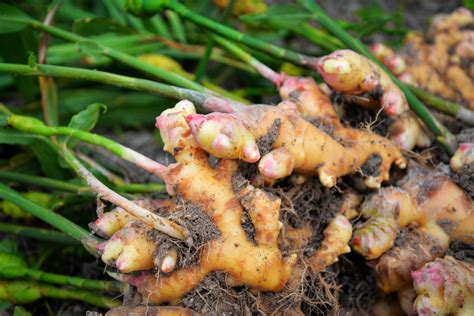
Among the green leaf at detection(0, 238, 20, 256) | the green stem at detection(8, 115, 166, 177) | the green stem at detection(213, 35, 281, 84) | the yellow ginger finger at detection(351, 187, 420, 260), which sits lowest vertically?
the green leaf at detection(0, 238, 20, 256)

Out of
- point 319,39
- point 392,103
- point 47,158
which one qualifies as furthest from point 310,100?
point 47,158

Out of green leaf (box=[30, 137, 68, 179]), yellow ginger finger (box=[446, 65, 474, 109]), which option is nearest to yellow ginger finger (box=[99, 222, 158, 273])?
green leaf (box=[30, 137, 68, 179])

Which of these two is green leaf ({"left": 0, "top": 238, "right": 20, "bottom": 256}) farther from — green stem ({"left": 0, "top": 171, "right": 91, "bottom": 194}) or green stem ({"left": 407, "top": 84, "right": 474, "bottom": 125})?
green stem ({"left": 407, "top": 84, "right": 474, "bottom": 125})

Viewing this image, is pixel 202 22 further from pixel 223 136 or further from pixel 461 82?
pixel 461 82

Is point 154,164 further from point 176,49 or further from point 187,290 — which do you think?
point 176,49

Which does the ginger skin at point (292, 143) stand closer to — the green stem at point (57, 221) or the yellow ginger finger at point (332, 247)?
the yellow ginger finger at point (332, 247)

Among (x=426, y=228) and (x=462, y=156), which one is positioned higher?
(x=462, y=156)

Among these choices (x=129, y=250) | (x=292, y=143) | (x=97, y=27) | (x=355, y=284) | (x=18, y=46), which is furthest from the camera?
(x=97, y=27)
